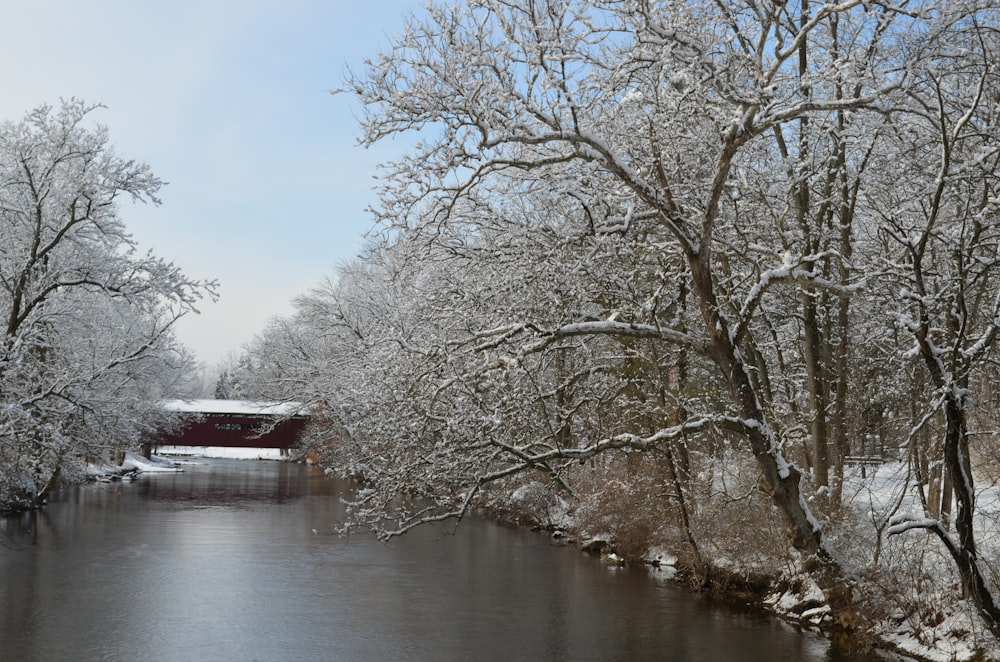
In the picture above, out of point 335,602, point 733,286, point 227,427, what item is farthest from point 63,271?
point 227,427

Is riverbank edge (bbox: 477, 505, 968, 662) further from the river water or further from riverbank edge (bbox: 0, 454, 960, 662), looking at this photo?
the river water

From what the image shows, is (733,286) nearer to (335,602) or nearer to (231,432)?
(335,602)

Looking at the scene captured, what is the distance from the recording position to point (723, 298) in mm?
12461

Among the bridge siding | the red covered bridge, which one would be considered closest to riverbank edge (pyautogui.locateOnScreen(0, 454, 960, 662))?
the red covered bridge

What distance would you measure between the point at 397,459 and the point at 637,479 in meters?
6.41

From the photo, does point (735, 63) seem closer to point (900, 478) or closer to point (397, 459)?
point (900, 478)

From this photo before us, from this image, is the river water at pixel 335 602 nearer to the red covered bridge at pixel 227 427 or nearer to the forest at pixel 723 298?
the forest at pixel 723 298

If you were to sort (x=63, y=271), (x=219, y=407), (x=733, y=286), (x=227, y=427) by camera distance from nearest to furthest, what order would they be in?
1. (x=733, y=286)
2. (x=63, y=271)
3. (x=227, y=427)
4. (x=219, y=407)

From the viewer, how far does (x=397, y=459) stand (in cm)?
1301

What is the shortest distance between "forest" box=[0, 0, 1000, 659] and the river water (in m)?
1.46

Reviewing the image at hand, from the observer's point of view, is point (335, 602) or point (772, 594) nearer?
point (335, 602)

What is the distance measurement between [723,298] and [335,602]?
24.7 ft

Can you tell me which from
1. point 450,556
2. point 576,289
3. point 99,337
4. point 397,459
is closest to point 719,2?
point 576,289

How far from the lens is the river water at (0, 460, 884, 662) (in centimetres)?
1121
